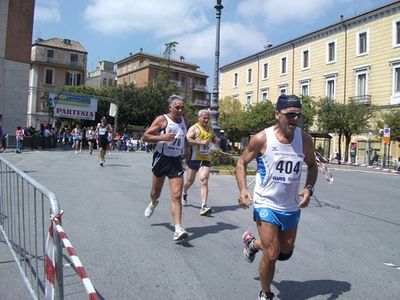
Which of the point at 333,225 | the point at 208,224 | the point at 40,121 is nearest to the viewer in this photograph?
the point at 208,224

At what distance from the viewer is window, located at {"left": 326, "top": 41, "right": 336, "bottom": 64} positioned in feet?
155

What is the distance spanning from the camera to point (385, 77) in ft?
133

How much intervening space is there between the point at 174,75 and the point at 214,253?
84025mm

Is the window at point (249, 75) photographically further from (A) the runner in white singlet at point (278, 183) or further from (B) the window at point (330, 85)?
(A) the runner in white singlet at point (278, 183)

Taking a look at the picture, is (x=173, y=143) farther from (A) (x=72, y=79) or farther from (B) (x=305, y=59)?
(A) (x=72, y=79)

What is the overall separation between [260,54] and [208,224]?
183 feet

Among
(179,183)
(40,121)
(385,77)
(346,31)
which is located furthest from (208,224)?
(40,121)

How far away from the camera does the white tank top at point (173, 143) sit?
6355mm

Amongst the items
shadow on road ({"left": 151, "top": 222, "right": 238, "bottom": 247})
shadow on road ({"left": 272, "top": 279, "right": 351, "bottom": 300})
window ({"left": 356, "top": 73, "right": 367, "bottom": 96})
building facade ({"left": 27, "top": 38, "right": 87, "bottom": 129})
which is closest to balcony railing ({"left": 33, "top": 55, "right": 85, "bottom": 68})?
building facade ({"left": 27, "top": 38, "right": 87, "bottom": 129})

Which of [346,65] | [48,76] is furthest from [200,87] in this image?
[346,65]

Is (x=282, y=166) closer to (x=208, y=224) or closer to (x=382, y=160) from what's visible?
(x=208, y=224)

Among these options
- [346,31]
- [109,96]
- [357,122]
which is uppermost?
[346,31]

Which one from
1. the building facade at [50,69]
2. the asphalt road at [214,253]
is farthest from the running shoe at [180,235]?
the building facade at [50,69]

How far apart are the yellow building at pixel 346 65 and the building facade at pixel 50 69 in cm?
3415
